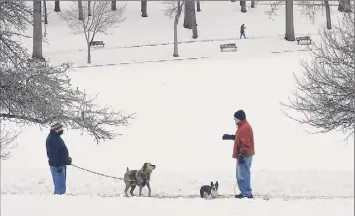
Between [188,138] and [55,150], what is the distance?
32.4 ft

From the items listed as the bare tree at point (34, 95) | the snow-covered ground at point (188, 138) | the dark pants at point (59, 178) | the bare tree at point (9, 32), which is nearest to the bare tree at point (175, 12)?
the snow-covered ground at point (188, 138)

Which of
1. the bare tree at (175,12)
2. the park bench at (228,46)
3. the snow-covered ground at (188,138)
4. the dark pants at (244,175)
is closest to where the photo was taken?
the snow-covered ground at (188,138)

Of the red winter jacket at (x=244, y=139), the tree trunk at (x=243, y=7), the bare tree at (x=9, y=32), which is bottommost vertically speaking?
the red winter jacket at (x=244, y=139)

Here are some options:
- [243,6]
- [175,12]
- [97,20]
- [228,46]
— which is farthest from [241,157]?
[243,6]

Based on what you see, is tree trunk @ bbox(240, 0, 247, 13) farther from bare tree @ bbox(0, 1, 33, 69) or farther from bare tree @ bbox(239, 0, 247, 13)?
bare tree @ bbox(0, 1, 33, 69)

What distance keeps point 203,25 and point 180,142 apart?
21809 millimetres

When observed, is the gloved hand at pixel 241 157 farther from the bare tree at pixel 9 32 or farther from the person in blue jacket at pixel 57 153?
the bare tree at pixel 9 32

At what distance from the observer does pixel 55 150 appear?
10453 mm

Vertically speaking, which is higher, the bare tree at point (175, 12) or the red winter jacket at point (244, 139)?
the bare tree at point (175, 12)

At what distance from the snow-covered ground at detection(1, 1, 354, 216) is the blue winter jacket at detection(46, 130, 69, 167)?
27.8 inches

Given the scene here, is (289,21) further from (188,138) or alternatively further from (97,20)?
(188,138)

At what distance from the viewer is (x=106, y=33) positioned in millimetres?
37781

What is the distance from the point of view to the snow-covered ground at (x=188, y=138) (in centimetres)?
793

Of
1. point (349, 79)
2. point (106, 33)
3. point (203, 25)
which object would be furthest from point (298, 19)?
point (349, 79)
